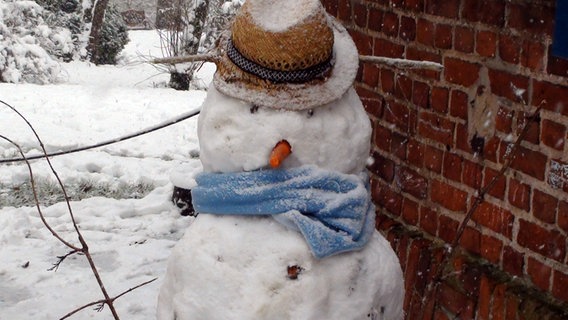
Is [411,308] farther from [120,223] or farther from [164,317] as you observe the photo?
[120,223]

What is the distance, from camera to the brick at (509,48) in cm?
292

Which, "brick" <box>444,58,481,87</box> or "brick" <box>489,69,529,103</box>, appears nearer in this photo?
"brick" <box>489,69,529,103</box>

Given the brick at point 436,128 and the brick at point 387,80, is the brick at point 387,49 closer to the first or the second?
the brick at point 387,80

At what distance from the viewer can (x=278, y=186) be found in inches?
92.4

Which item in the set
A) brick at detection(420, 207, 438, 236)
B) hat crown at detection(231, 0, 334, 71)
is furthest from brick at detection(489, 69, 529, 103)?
hat crown at detection(231, 0, 334, 71)

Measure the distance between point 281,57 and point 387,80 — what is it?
4.80 ft

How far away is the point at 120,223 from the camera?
6.06m

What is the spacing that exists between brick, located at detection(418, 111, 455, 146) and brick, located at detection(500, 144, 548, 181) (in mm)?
388

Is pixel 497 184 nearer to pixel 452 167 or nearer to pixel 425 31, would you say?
pixel 452 167

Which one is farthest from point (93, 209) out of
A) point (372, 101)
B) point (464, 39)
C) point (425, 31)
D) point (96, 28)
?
point (96, 28)

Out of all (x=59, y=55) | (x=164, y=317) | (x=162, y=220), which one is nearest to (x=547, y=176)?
(x=164, y=317)

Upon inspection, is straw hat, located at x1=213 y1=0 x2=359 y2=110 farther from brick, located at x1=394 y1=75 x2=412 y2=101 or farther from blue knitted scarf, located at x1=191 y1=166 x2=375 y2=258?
brick, located at x1=394 y1=75 x2=412 y2=101

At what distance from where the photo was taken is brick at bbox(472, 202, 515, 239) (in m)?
3.01

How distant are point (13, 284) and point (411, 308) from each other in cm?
250
